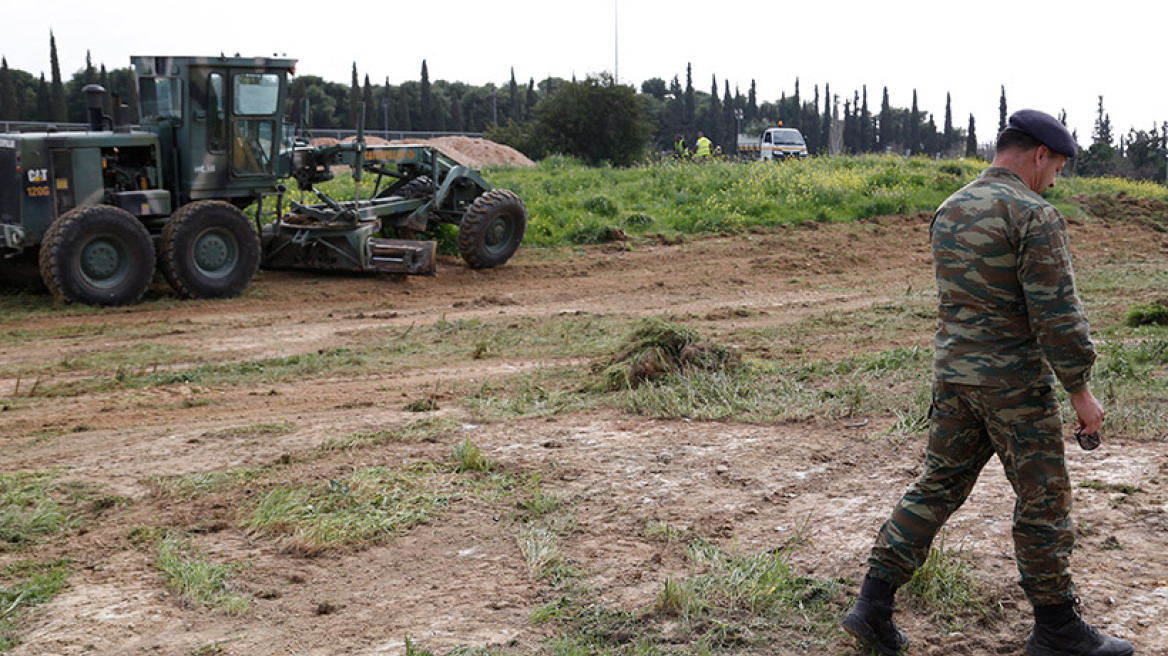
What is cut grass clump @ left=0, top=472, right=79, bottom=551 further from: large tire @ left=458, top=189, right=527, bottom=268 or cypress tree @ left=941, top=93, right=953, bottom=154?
cypress tree @ left=941, top=93, right=953, bottom=154

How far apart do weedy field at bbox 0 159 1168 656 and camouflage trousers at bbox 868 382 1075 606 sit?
392mm

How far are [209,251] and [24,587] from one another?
9.09 meters

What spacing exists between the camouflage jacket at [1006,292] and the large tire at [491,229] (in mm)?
11789

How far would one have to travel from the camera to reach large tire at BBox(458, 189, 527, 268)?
1542 centimetres

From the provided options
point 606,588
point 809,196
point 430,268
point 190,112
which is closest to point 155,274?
point 190,112

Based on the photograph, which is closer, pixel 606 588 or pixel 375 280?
pixel 606 588

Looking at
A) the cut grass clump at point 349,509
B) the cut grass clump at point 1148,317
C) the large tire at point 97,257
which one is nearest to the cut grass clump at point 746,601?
the cut grass clump at point 349,509

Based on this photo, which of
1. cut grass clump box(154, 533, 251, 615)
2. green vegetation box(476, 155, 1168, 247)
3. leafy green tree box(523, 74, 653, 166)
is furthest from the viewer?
leafy green tree box(523, 74, 653, 166)

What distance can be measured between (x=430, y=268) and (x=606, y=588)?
33.8ft

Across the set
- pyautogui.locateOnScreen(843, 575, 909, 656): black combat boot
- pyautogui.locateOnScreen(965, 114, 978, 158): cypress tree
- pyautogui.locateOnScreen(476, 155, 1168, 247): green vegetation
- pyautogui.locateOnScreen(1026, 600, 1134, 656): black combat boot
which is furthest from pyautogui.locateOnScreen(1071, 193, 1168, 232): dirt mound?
pyautogui.locateOnScreen(965, 114, 978, 158): cypress tree

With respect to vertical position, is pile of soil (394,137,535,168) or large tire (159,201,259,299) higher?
pile of soil (394,137,535,168)

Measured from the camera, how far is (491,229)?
15.8 meters

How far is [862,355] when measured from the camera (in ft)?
29.8

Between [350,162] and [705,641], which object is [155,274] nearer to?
[350,162]
